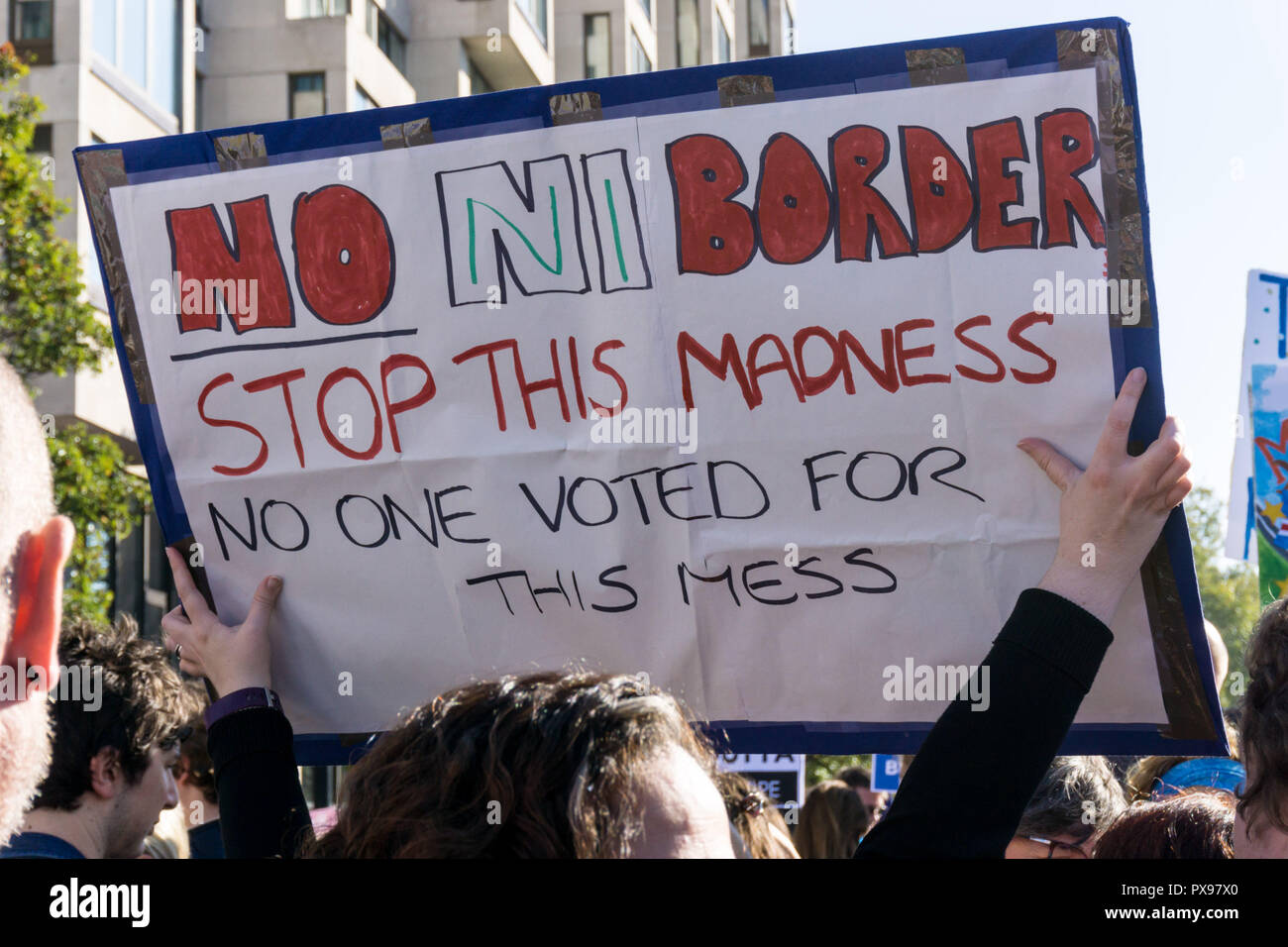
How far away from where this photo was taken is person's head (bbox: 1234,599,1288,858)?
2121 mm

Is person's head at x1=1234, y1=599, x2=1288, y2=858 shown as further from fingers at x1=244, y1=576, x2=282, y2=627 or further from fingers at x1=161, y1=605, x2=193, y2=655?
fingers at x1=161, y1=605, x2=193, y2=655

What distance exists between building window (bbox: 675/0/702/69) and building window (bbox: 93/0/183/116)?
1583cm

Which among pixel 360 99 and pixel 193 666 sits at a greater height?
pixel 360 99

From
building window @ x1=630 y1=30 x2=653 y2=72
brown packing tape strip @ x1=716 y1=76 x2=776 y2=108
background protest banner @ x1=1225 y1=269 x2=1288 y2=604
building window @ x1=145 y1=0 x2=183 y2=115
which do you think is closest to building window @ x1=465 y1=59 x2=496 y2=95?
building window @ x1=630 y1=30 x2=653 y2=72

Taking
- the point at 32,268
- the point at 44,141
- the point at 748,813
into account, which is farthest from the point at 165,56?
the point at 748,813

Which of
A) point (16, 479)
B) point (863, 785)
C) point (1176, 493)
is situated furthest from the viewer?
point (863, 785)

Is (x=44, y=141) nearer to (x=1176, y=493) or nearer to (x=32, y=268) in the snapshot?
(x=32, y=268)

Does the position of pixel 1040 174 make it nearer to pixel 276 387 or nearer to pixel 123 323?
pixel 276 387

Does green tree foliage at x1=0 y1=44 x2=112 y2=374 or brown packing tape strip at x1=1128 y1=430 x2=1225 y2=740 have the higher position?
green tree foliage at x1=0 y1=44 x2=112 y2=374

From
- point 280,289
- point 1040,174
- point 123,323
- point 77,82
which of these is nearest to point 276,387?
point 280,289

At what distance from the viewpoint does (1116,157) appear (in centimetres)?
239

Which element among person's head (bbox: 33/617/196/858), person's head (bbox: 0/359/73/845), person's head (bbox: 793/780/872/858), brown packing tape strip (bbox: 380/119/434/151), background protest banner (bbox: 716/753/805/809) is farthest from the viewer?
background protest banner (bbox: 716/753/805/809)

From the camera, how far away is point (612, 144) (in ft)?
8.82

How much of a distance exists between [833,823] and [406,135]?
4.17 meters
